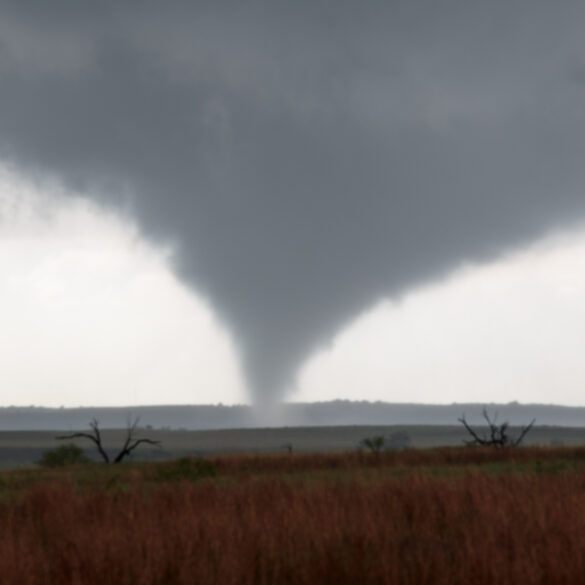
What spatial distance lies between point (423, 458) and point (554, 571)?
79.6ft

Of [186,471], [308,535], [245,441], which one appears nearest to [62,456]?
[186,471]

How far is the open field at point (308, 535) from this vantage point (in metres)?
8.12

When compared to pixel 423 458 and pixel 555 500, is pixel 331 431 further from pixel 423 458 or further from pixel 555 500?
pixel 555 500

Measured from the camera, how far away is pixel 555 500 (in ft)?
42.2

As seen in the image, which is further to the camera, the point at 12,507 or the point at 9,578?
the point at 12,507

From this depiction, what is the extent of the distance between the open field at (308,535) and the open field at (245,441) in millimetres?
67768

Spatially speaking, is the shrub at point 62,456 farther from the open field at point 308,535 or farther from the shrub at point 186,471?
the open field at point 308,535

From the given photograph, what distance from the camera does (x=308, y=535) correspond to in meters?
9.91

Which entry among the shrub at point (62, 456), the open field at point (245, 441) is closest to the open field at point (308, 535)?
the shrub at point (62, 456)

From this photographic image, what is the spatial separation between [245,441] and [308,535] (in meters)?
118

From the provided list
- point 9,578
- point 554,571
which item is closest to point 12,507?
point 9,578

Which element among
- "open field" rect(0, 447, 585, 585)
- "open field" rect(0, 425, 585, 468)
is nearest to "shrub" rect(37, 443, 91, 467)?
"open field" rect(0, 425, 585, 468)

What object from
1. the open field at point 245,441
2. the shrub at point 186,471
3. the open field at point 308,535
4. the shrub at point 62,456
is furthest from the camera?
the open field at point 245,441

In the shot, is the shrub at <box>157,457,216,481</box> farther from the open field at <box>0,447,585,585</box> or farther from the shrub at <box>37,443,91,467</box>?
the shrub at <box>37,443,91,467</box>
